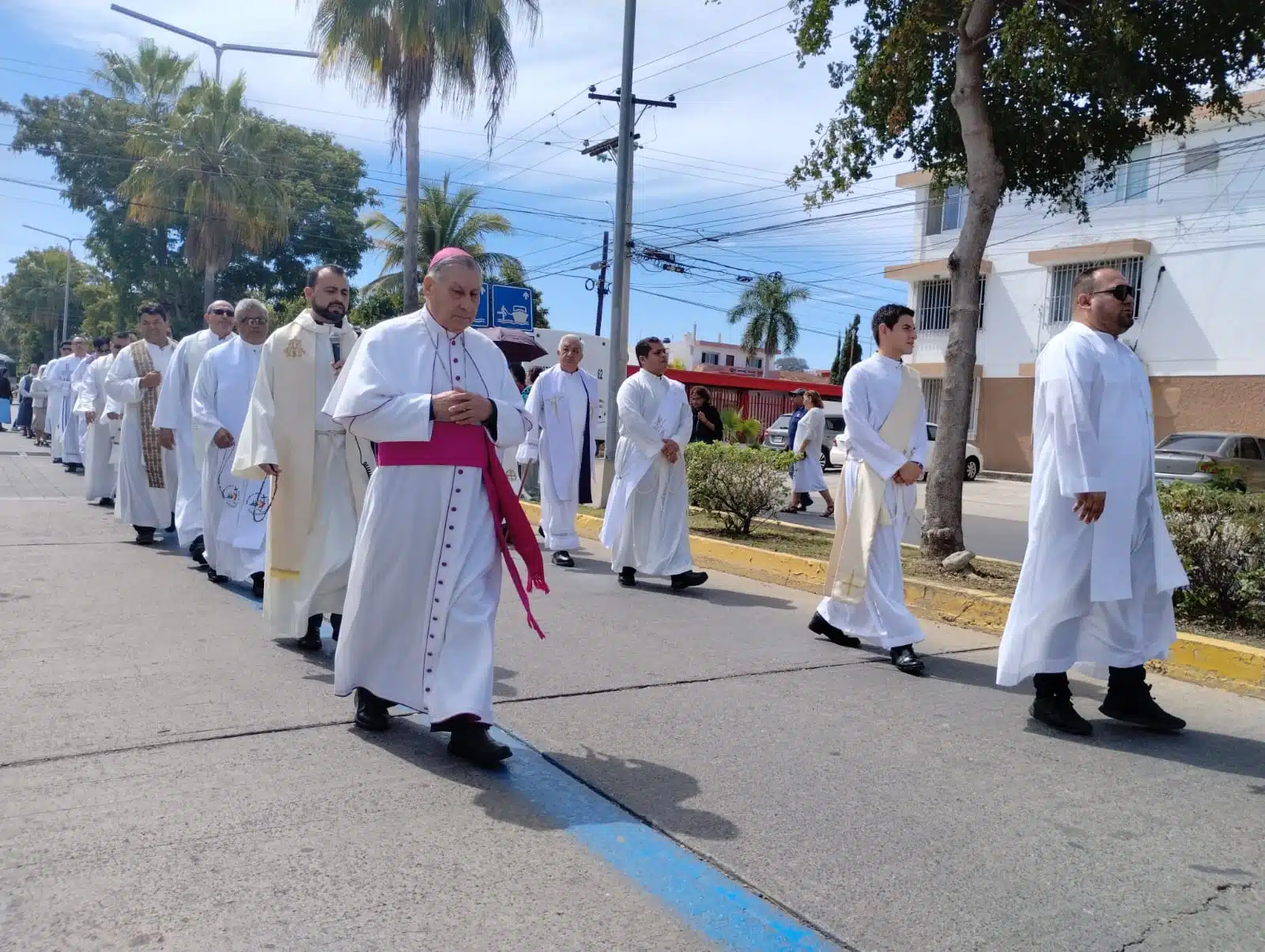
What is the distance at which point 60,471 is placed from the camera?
17.8 meters

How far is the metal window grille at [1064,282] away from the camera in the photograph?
2870cm

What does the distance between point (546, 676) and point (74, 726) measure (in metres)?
2.05

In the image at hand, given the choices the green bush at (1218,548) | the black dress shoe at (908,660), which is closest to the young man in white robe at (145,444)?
the black dress shoe at (908,660)

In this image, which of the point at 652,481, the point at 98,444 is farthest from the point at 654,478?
the point at 98,444

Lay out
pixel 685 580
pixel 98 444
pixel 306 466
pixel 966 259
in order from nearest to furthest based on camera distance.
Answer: pixel 306 466 → pixel 685 580 → pixel 966 259 → pixel 98 444

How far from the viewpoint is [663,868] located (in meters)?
3.33

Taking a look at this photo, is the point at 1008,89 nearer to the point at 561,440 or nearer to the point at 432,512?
the point at 561,440

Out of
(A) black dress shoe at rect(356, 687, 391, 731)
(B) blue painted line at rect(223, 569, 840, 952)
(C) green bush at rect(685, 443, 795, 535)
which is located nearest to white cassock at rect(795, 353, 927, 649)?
(B) blue painted line at rect(223, 569, 840, 952)

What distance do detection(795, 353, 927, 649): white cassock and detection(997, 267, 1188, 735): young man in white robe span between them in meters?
1.21

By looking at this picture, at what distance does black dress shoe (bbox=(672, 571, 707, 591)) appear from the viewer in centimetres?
852

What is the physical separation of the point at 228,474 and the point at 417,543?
3.83 metres

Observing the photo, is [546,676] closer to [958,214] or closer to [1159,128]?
[1159,128]

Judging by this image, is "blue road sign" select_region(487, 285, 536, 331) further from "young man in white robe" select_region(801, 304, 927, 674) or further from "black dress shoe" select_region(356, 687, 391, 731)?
"black dress shoe" select_region(356, 687, 391, 731)

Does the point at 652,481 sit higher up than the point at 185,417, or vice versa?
the point at 185,417
